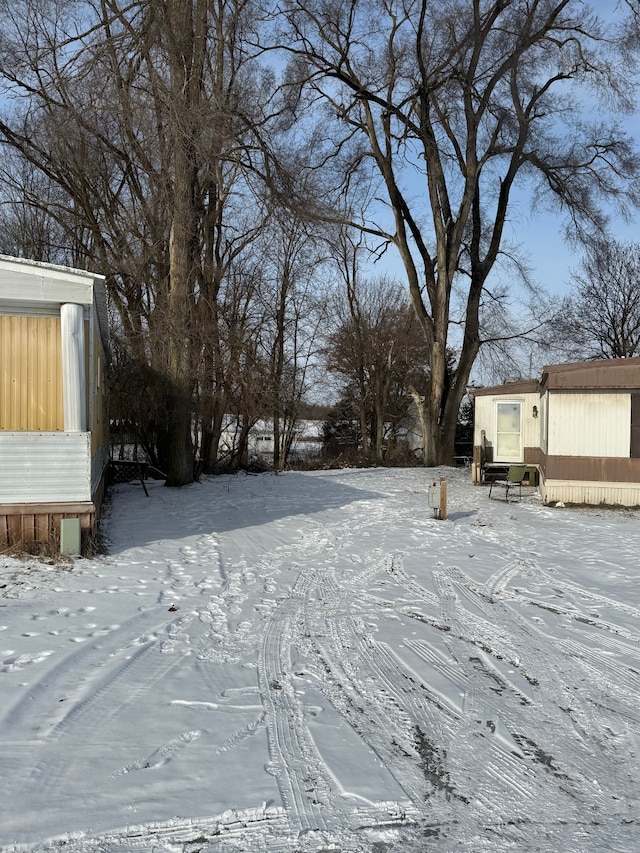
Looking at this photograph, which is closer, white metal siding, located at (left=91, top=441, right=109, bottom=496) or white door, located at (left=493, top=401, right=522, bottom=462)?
white metal siding, located at (left=91, top=441, right=109, bottom=496)

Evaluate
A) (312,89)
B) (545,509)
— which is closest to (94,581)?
(545,509)

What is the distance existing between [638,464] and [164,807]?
12012 mm

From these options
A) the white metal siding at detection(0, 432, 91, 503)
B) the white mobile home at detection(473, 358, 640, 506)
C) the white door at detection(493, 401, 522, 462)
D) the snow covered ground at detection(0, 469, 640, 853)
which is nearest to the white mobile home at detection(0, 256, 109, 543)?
the white metal siding at detection(0, 432, 91, 503)

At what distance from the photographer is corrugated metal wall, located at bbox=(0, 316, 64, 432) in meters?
7.63

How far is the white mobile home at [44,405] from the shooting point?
24.9ft

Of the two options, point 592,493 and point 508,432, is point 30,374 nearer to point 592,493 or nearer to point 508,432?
point 592,493

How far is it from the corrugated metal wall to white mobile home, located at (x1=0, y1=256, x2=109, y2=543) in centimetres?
1

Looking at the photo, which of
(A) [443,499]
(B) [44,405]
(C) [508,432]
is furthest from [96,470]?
(C) [508,432]

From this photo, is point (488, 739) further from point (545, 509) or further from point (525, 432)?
point (525, 432)

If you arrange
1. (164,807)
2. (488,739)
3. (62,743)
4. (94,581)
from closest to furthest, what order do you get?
(164,807) → (62,743) → (488,739) → (94,581)

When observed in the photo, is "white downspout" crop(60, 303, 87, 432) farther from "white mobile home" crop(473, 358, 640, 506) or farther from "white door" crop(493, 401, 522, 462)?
"white door" crop(493, 401, 522, 462)

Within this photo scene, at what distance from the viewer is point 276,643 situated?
5.23 m

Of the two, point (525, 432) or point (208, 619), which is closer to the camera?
point (208, 619)

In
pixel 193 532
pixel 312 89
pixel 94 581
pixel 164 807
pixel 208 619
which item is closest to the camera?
pixel 164 807
